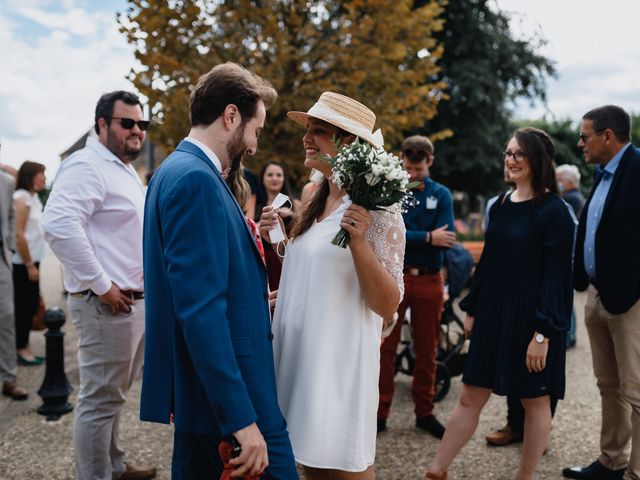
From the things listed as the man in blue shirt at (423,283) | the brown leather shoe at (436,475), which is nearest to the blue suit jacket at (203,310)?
the brown leather shoe at (436,475)

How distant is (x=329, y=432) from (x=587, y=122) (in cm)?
305

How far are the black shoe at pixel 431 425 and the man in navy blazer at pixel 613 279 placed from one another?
1.06 metres

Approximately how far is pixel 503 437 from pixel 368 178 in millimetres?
3424

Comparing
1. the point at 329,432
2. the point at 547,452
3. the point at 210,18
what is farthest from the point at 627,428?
the point at 210,18

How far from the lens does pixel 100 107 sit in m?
3.82

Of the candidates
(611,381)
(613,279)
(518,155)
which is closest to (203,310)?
(518,155)

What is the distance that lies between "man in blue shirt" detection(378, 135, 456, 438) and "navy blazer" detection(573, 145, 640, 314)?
53.1 inches

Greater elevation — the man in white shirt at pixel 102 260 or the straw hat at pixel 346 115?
the straw hat at pixel 346 115

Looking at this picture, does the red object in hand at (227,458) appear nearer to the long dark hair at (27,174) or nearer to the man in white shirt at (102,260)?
the man in white shirt at (102,260)

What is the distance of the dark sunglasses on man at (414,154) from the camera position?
527 centimetres

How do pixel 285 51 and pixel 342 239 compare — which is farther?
pixel 285 51

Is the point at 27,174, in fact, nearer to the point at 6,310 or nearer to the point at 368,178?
the point at 6,310

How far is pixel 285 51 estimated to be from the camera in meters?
9.09

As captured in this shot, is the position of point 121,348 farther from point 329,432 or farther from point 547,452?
point 547,452
